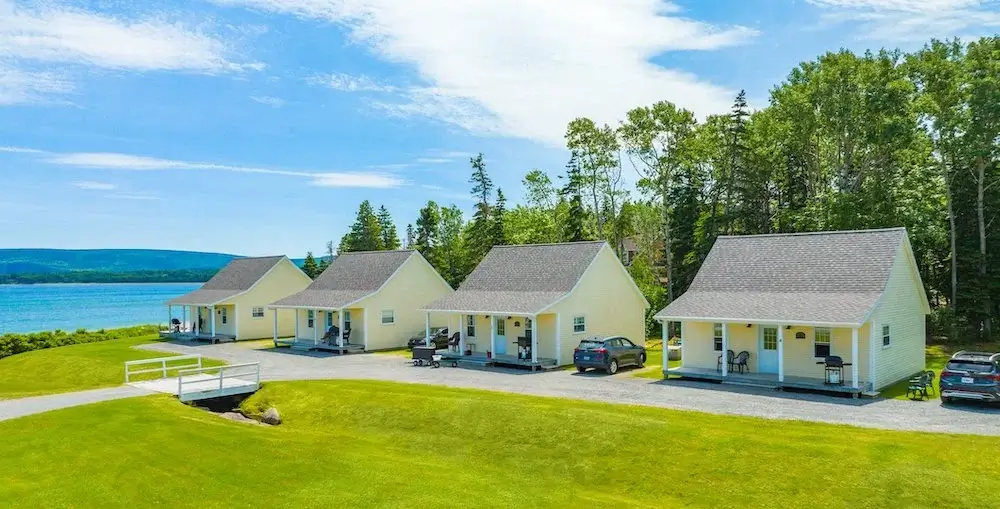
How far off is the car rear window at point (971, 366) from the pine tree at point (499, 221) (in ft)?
147

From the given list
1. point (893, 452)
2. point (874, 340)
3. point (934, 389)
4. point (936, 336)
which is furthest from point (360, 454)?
point (936, 336)

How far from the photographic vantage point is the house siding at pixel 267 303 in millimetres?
48406

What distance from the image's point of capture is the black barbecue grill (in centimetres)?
2367

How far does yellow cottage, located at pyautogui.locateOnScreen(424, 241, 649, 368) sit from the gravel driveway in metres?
2.70

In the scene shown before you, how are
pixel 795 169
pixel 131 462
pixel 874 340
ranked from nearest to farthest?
pixel 131 462
pixel 874 340
pixel 795 169

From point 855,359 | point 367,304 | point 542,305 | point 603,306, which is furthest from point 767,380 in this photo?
point 367,304

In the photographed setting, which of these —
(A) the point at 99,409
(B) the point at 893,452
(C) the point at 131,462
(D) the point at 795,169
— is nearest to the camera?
(B) the point at 893,452

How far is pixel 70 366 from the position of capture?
1555 inches

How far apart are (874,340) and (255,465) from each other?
64.3 ft

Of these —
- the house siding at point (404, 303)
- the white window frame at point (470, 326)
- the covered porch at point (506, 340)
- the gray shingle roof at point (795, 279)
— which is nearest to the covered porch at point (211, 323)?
the house siding at point (404, 303)

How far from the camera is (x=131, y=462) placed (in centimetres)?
1709

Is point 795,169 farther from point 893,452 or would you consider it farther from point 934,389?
point 893,452

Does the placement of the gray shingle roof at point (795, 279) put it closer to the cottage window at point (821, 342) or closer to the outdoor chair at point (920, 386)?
the cottage window at point (821, 342)

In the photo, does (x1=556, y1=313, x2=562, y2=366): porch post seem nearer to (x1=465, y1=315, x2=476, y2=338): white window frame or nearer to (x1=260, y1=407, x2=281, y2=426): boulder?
(x1=465, y1=315, x2=476, y2=338): white window frame
